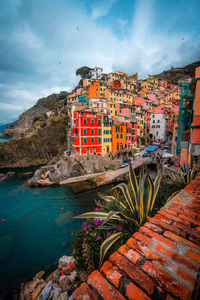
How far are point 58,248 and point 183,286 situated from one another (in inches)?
422

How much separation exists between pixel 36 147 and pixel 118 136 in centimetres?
2503

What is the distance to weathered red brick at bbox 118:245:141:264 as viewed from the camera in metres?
1.48

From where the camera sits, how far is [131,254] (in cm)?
155

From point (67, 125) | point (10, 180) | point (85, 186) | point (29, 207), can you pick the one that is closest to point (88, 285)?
point (29, 207)

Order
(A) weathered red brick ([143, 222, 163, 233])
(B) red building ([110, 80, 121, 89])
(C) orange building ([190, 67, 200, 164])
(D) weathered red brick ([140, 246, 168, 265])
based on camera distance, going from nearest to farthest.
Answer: (D) weathered red brick ([140, 246, 168, 265])
(A) weathered red brick ([143, 222, 163, 233])
(C) orange building ([190, 67, 200, 164])
(B) red building ([110, 80, 121, 89])

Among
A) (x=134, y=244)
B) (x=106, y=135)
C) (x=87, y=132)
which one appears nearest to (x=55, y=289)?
(x=134, y=244)

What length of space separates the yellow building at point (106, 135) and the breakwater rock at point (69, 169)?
9.41 ft

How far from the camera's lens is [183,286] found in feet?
3.72

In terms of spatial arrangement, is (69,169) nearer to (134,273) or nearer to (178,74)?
(134,273)

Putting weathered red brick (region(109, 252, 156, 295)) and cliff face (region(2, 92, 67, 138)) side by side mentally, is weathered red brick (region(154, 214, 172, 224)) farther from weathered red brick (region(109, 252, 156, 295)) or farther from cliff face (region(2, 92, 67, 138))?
cliff face (region(2, 92, 67, 138))

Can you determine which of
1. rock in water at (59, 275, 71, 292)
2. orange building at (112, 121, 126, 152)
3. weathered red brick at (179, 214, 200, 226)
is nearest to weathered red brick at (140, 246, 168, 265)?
weathered red brick at (179, 214, 200, 226)

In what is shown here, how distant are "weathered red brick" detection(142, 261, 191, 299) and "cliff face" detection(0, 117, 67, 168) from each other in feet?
123

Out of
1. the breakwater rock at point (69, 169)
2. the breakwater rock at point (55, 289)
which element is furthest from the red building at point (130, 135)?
the breakwater rock at point (55, 289)

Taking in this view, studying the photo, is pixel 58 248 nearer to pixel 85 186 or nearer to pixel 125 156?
pixel 85 186
